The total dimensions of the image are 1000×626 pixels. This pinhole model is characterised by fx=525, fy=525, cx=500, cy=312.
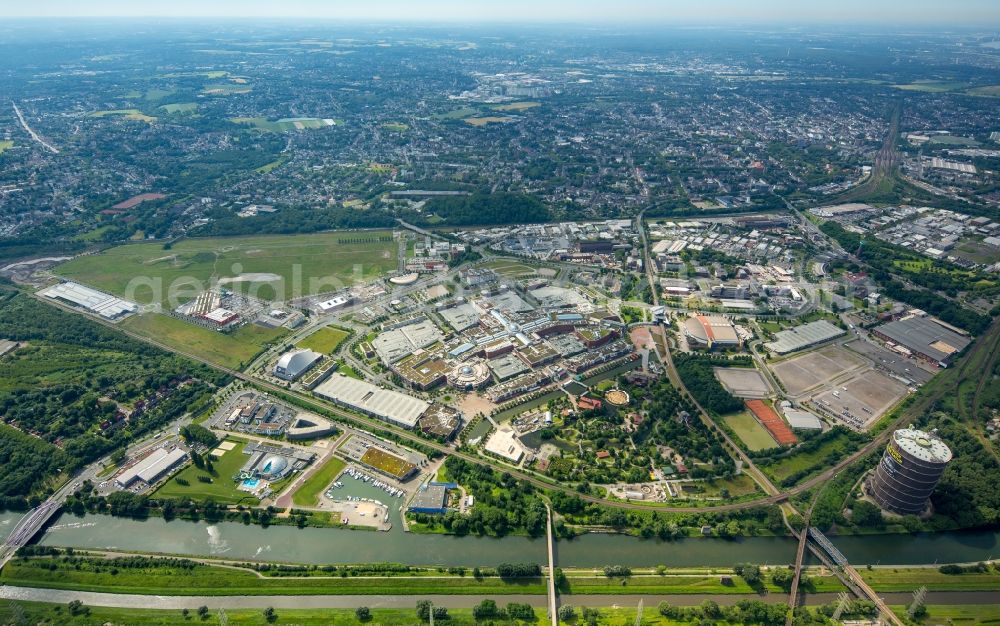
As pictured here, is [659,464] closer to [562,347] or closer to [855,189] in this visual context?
[562,347]

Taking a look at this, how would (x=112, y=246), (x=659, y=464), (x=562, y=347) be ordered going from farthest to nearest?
(x=112, y=246) → (x=562, y=347) → (x=659, y=464)

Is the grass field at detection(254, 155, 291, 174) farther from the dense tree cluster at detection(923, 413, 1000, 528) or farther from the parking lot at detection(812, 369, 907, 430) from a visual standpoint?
the dense tree cluster at detection(923, 413, 1000, 528)

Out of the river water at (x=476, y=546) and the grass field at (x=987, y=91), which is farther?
the grass field at (x=987, y=91)

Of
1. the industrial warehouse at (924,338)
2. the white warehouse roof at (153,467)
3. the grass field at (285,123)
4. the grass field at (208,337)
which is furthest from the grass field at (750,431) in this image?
the grass field at (285,123)

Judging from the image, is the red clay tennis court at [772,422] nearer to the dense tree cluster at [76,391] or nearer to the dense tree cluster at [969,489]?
the dense tree cluster at [969,489]

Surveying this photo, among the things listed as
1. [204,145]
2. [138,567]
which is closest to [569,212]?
[138,567]

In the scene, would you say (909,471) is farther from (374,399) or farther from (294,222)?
(294,222)

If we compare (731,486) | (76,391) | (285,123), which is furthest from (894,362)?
(285,123)
